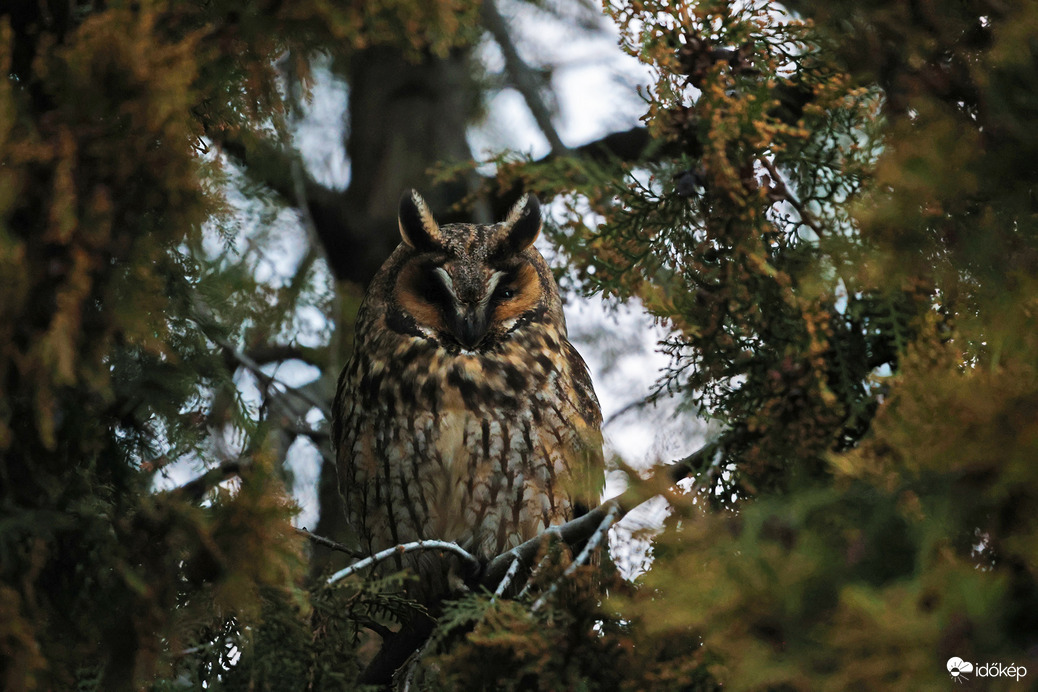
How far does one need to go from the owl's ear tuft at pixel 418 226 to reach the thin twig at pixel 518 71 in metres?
→ 1.26

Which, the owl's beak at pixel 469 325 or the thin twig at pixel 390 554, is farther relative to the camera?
the owl's beak at pixel 469 325

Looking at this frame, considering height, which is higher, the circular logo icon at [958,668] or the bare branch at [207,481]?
the bare branch at [207,481]

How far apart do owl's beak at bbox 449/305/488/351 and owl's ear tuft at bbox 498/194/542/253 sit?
0.24 metres

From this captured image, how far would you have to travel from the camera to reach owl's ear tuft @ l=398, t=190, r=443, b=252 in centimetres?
238

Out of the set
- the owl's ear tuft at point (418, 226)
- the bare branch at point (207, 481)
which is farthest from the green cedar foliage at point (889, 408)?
the owl's ear tuft at point (418, 226)

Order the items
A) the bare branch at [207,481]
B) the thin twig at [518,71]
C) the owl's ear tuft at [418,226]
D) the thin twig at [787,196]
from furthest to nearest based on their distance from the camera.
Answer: the thin twig at [518,71] → the owl's ear tuft at [418,226] → the thin twig at [787,196] → the bare branch at [207,481]

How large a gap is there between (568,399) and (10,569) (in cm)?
149

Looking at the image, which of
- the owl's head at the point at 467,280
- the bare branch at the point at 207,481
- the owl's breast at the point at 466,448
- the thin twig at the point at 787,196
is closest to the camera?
the bare branch at the point at 207,481

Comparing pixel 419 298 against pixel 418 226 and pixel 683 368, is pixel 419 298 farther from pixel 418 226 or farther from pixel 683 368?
pixel 683 368

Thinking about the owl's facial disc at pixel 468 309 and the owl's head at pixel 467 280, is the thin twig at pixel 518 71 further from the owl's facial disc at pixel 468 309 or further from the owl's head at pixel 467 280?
the owl's facial disc at pixel 468 309

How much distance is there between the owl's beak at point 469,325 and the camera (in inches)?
88.3

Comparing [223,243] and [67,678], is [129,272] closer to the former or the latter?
[67,678]

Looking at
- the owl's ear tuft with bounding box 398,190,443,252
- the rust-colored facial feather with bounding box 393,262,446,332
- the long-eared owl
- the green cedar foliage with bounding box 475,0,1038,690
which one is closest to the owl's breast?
the long-eared owl

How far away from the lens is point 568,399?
2.34 meters
